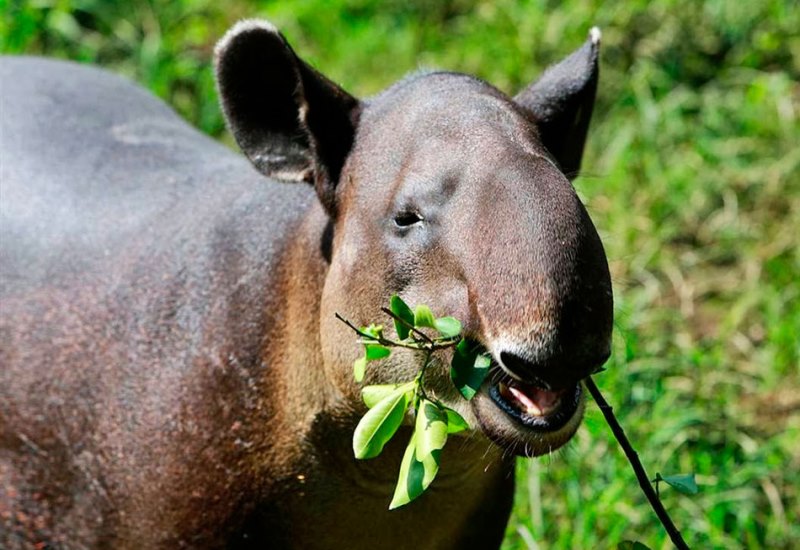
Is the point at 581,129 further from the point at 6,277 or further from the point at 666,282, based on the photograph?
the point at 666,282

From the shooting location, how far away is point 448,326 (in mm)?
3199

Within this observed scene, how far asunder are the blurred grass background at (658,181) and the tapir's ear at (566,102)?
131cm

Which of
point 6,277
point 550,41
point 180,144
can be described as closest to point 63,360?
point 6,277

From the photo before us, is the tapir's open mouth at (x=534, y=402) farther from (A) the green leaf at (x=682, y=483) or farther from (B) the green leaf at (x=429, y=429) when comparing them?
(A) the green leaf at (x=682, y=483)

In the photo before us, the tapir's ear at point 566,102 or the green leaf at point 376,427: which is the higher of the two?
the tapir's ear at point 566,102

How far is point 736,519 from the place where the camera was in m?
5.76

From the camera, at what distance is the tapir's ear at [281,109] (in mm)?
4008

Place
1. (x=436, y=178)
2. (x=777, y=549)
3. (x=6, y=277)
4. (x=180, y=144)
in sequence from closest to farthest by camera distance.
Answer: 1. (x=436, y=178)
2. (x=6, y=277)
3. (x=180, y=144)
4. (x=777, y=549)

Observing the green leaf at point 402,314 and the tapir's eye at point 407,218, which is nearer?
the green leaf at point 402,314

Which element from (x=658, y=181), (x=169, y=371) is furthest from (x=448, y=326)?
(x=658, y=181)

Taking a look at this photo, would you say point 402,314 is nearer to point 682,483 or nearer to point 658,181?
point 682,483

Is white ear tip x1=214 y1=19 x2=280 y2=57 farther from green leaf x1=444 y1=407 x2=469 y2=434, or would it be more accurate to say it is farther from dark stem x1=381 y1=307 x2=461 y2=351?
green leaf x1=444 y1=407 x2=469 y2=434

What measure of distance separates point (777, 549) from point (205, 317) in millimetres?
2575

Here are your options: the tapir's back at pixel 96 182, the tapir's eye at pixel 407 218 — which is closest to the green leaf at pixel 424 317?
the tapir's eye at pixel 407 218
